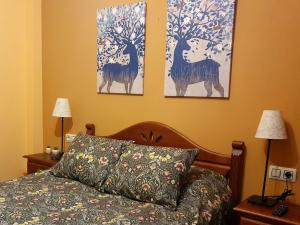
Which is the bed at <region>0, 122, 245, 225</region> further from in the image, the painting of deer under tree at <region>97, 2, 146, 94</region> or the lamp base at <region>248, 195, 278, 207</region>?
the painting of deer under tree at <region>97, 2, 146, 94</region>

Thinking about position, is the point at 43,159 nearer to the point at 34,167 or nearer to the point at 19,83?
the point at 34,167

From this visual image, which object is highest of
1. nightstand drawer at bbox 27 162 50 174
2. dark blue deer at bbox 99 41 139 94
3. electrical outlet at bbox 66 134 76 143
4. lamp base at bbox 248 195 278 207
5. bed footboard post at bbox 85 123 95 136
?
dark blue deer at bbox 99 41 139 94

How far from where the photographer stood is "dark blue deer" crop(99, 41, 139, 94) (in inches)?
98.4

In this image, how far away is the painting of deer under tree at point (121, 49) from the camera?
8.09 feet

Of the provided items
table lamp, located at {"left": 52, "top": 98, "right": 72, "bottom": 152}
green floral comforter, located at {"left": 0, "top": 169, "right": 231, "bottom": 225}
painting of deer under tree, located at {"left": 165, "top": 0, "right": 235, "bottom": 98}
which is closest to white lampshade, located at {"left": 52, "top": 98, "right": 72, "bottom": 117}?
table lamp, located at {"left": 52, "top": 98, "right": 72, "bottom": 152}

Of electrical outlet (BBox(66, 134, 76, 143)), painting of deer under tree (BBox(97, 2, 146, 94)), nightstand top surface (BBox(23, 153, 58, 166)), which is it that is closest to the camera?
painting of deer under tree (BBox(97, 2, 146, 94))

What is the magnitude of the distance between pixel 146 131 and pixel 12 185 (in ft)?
3.49

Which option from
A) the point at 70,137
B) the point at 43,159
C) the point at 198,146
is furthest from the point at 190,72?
the point at 43,159

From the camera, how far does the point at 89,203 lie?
66.7 inches

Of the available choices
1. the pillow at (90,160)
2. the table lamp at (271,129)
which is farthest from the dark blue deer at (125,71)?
the table lamp at (271,129)

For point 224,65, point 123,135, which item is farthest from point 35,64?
point 224,65

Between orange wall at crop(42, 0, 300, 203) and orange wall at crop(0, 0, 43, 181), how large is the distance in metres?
0.30

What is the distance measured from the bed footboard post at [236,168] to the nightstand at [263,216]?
0.25 m

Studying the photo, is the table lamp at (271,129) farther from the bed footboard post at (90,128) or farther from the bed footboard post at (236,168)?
the bed footboard post at (90,128)
